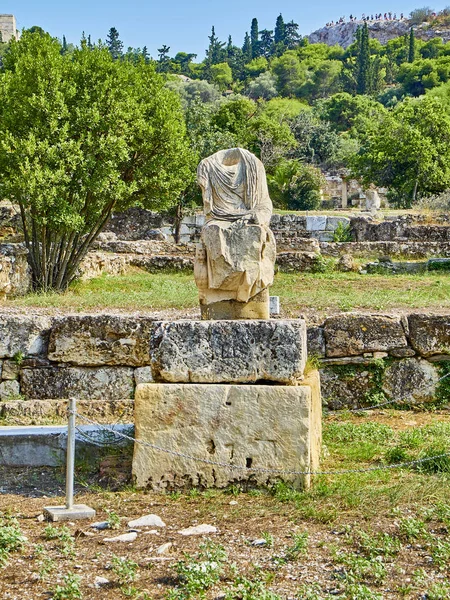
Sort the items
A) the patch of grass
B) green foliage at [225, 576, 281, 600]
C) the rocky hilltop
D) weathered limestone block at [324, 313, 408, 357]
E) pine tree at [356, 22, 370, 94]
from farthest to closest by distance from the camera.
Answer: the rocky hilltop < pine tree at [356, 22, 370, 94] < the patch of grass < weathered limestone block at [324, 313, 408, 357] < green foliage at [225, 576, 281, 600]

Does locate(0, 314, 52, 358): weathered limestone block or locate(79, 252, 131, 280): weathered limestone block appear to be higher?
locate(79, 252, 131, 280): weathered limestone block

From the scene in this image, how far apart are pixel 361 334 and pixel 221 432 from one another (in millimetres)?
3079

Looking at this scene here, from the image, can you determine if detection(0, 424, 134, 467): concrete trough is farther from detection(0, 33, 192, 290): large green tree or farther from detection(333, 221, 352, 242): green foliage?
detection(333, 221, 352, 242): green foliage

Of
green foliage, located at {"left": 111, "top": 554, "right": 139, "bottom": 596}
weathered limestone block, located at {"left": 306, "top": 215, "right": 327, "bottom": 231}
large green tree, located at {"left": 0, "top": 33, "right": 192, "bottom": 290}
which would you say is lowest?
green foliage, located at {"left": 111, "top": 554, "right": 139, "bottom": 596}

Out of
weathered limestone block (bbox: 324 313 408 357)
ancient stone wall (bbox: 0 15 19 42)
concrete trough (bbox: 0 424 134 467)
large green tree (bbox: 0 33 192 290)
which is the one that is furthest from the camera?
ancient stone wall (bbox: 0 15 19 42)

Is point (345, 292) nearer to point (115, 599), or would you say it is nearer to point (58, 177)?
point (58, 177)

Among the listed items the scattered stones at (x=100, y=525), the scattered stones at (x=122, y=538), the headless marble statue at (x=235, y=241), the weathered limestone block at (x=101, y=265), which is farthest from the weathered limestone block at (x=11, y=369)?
the weathered limestone block at (x=101, y=265)

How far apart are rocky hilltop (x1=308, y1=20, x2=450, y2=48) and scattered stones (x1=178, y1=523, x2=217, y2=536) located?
16591 centimetres

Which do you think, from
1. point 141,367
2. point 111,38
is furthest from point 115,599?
point 111,38

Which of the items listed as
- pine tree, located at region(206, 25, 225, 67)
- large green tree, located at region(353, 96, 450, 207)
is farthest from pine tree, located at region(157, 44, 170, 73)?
large green tree, located at region(353, 96, 450, 207)

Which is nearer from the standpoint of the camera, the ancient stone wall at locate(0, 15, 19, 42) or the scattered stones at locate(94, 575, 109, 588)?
the scattered stones at locate(94, 575, 109, 588)

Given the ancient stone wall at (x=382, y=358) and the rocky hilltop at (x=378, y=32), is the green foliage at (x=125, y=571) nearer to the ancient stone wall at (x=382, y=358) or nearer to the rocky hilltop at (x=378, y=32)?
the ancient stone wall at (x=382, y=358)

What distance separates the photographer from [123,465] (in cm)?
642

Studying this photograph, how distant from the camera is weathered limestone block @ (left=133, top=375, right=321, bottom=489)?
574cm
